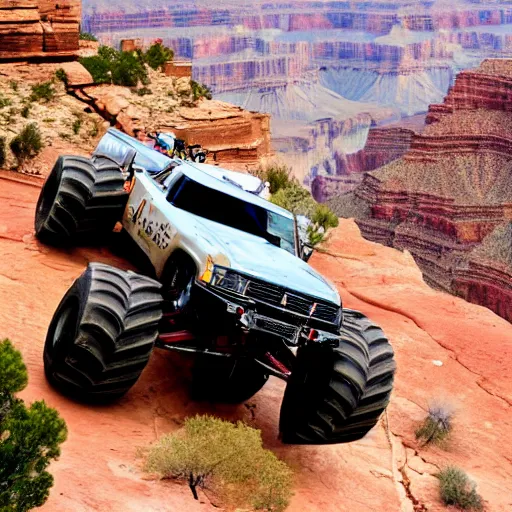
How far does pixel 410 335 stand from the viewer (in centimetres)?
1360

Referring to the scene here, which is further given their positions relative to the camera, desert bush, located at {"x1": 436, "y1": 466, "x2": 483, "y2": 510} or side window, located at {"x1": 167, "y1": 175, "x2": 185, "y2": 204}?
side window, located at {"x1": 167, "y1": 175, "x2": 185, "y2": 204}

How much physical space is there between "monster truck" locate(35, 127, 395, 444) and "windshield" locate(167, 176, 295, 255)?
0.01 meters

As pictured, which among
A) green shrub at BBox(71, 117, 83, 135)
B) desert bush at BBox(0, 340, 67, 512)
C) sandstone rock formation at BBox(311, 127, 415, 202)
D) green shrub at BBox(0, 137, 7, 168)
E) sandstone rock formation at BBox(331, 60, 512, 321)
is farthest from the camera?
sandstone rock formation at BBox(311, 127, 415, 202)

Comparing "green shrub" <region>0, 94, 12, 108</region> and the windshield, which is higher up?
the windshield

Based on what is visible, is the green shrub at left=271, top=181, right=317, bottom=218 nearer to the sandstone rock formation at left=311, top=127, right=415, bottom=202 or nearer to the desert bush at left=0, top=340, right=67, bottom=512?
the desert bush at left=0, top=340, right=67, bottom=512

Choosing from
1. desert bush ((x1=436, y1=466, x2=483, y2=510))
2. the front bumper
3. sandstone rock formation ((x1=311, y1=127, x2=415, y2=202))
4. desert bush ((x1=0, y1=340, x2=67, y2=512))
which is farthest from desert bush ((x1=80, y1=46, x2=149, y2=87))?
sandstone rock formation ((x1=311, y1=127, x2=415, y2=202))

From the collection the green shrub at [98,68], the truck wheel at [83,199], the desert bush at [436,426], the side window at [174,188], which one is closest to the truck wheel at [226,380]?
the desert bush at [436,426]

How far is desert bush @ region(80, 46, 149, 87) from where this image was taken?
84.7ft

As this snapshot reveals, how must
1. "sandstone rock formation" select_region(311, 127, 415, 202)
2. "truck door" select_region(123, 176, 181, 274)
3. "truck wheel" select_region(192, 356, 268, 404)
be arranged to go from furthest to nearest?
"sandstone rock formation" select_region(311, 127, 415, 202) < "truck door" select_region(123, 176, 181, 274) < "truck wheel" select_region(192, 356, 268, 404)

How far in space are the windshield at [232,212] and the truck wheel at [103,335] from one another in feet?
5.78

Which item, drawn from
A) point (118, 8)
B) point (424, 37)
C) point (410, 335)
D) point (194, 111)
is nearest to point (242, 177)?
point (410, 335)

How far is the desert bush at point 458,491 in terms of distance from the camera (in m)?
8.77

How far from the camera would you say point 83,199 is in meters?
11.9

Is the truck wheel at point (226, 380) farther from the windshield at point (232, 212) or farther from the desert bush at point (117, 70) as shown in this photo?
the desert bush at point (117, 70)
